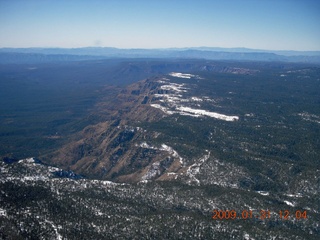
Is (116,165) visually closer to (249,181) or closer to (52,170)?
(52,170)

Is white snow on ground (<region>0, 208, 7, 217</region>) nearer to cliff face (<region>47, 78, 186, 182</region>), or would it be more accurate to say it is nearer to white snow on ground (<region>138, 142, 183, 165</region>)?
cliff face (<region>47, 78, 186, 182</region>)

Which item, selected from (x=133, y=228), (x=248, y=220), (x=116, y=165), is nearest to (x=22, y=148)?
(x=116, y=165)

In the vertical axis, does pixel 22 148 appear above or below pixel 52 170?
below

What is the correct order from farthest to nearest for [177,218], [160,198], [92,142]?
[92,142] < [160,198] < [177,218]

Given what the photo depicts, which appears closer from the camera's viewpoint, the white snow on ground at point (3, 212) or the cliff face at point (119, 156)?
the white snow on ground at point (3, 212)
